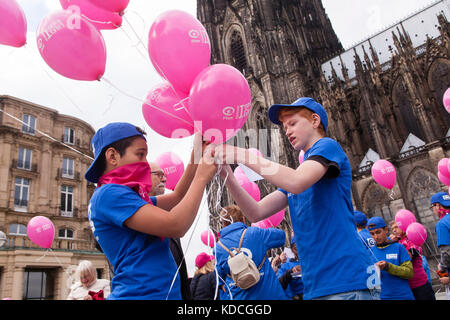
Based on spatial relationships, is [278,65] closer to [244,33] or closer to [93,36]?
[244,33]

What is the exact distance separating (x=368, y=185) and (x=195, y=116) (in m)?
21.0

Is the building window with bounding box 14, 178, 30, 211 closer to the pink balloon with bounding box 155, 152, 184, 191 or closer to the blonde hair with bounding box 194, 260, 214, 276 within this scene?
the blonde hair with bounding box 194, 260, 214, 276

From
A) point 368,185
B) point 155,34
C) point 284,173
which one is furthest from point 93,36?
point 368,185

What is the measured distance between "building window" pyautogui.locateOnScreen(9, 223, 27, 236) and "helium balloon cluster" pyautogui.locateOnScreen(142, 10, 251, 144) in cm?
1791

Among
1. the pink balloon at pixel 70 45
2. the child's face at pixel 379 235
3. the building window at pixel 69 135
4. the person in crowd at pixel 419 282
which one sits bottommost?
the person in crowd at pixel 419 282

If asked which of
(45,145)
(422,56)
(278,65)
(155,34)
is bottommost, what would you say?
(155,34)

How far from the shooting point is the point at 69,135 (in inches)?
840

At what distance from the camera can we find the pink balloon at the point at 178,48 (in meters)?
2.46

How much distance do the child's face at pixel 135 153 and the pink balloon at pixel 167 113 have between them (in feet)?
3.11

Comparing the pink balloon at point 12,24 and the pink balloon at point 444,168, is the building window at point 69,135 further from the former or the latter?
the pink balloon at point 444,168

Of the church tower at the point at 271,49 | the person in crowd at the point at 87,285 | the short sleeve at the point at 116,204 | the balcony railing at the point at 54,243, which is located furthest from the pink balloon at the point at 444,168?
the balcony railing at the point at 54,243

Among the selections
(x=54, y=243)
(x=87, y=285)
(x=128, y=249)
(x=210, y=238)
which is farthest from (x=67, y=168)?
(x=128, y=249)

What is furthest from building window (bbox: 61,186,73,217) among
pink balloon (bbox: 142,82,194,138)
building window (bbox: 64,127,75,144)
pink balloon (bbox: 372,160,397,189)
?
pink balloon (bbox: 142,82,194,138)

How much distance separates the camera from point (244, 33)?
28.8 m
